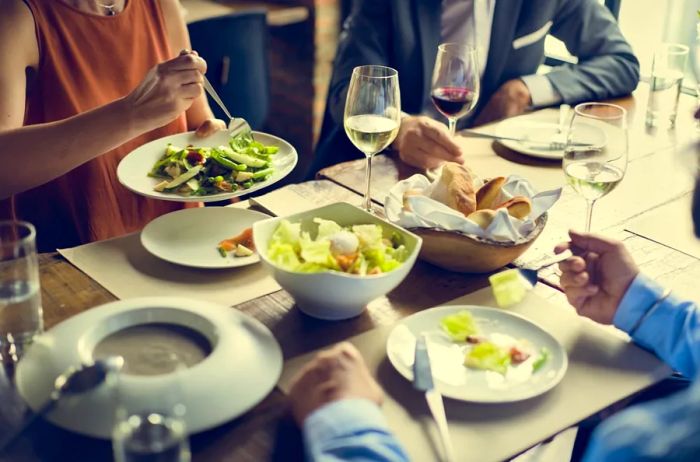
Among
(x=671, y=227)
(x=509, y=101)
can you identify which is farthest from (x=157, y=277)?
(x=509, y=101)

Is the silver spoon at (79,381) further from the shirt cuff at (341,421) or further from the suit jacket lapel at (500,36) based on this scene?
the suit jacket lapel at (500,36)

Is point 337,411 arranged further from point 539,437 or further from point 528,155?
point 528,155

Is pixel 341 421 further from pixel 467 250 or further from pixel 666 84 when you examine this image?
pixel 666 84

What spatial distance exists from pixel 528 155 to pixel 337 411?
41.0 inches

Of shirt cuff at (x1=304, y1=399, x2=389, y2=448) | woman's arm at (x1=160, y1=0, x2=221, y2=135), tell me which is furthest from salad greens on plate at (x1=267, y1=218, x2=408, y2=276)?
woman's arm at (x1=160, y1=0, x2=221, y2=135)

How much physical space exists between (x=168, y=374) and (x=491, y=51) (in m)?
1.58

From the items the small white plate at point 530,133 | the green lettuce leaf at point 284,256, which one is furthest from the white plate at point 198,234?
the small white plate at point 530,133

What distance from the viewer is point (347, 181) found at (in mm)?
1636

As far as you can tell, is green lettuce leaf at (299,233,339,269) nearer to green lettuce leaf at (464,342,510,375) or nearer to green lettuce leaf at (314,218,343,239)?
green lettuce leaf at (314,218,343,239)

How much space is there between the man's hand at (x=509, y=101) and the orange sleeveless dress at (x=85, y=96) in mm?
865

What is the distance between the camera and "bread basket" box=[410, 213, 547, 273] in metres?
1.21

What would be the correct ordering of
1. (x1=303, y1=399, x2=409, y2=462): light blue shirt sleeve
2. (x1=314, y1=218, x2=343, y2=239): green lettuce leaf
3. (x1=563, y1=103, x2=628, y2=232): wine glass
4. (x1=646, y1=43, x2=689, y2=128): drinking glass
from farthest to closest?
1. (x1=646, y1=43, x2=689, y2=128): drinking glass
2. (x1=563, y1=103, x2=628, y2=232): wine glass
3. (x1=314, y1=218, x2=343, y2=239): green lettuce leaf
4. (x1=303, y1=399, x2=409, y2=462): light blue shirt sleeve

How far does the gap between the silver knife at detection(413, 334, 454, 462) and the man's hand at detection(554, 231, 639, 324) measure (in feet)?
0.84

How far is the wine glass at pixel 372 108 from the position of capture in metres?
1.35
